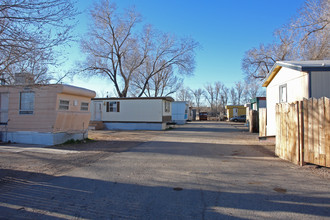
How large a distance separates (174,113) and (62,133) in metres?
22.5

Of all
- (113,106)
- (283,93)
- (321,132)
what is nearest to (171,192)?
(321,132)

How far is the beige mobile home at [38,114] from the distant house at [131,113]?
9835mm

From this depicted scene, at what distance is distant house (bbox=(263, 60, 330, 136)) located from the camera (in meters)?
8.06

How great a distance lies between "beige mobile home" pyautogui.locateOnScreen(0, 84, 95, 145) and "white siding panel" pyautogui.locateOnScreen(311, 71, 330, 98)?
1048 centimetres

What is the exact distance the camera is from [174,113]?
110 feet

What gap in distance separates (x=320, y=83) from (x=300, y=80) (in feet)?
2.32

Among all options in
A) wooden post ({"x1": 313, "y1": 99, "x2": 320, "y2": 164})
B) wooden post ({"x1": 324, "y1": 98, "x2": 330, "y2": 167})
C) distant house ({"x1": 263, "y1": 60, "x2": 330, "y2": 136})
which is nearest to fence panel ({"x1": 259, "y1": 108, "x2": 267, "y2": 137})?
distant house ({"x1": 263, "y1": 60, "x2": 330, "y2": 136})

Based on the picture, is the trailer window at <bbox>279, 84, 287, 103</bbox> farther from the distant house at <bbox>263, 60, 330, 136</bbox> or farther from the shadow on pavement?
the shadow on pavement

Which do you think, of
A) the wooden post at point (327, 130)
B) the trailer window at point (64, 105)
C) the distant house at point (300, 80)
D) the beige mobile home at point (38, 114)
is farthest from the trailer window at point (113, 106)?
the wooden post at point (327, 130)

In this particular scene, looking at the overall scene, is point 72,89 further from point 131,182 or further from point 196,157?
point 131,182

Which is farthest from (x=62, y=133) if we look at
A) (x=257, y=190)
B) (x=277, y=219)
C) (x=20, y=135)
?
(x=277, y=219)

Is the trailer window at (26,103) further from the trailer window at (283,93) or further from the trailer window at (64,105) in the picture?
the trailer window at (283,93)

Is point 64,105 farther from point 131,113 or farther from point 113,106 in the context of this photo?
point 113,106

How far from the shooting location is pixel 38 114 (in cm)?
1170
